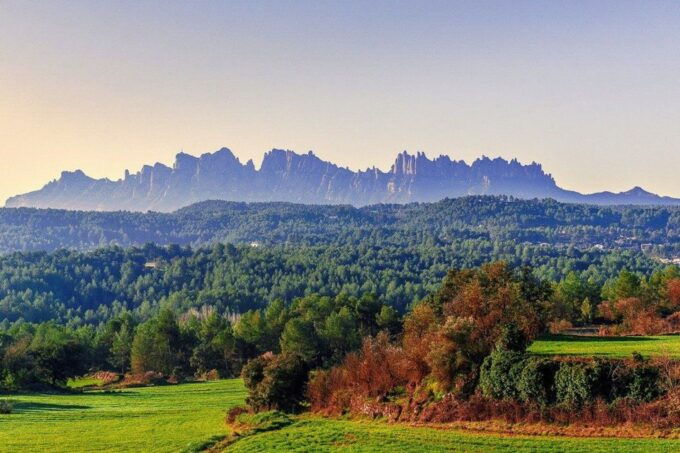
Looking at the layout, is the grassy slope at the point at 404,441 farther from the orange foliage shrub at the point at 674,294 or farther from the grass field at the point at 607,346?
the orange foliage shrub at the point at 674,294

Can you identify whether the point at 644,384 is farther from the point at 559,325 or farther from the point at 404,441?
the point at 559,325

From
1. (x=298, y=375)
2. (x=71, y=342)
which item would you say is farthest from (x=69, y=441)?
(x=71, y=342)

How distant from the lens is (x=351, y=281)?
492 feet

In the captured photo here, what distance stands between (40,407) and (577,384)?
31083 millimetres

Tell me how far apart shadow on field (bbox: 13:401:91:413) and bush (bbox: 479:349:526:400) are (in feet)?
82.9

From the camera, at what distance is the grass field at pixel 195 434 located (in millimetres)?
23984

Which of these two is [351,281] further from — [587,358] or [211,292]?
[587,358]

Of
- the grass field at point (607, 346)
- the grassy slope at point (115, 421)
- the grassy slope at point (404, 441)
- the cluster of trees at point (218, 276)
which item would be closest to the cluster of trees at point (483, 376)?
the grass field at point (607, 346)

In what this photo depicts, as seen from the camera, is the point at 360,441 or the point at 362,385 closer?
the point at 360,441

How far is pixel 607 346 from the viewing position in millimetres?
35250

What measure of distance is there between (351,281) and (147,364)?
82000mm

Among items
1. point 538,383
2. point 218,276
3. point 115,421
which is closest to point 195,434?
point 115,421

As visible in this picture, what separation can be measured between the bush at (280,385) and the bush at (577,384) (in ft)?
45.8

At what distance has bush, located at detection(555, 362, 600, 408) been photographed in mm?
26375
